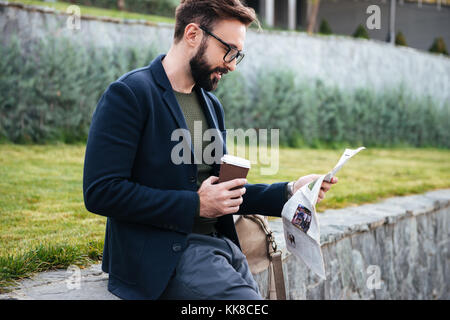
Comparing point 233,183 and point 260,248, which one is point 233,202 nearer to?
point 233,183

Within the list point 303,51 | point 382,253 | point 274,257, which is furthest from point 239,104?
point 274,257

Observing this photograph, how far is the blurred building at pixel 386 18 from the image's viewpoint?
75.7 feet

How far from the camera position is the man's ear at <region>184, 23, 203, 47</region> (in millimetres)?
1969

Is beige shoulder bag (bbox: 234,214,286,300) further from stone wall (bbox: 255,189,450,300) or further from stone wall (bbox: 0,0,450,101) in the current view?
stone wall (bbox: 0,0,450,101)

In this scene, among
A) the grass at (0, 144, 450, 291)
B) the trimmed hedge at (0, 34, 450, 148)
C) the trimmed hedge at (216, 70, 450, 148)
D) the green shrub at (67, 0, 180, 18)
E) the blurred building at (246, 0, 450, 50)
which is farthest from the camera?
the blurred building at (246, 0, 450, 50)

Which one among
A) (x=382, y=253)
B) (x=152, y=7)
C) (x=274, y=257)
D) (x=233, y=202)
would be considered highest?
(x=152, y=7)

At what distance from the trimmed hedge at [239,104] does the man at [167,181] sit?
6259mm

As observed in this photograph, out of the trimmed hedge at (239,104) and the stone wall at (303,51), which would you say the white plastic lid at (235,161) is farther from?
the stone wall at (303,51)

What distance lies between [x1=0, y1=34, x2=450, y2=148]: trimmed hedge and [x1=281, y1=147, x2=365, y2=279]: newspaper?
6550 millimetres

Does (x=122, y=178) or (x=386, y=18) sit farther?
(x=386, y=18)

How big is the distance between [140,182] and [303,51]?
11.2 m

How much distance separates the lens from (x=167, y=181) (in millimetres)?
1818

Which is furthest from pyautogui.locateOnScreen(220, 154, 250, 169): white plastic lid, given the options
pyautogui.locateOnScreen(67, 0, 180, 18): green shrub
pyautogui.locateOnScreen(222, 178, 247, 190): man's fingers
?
pyautogui.locateOnScreen(67, 0, 180, 18): green shrub
